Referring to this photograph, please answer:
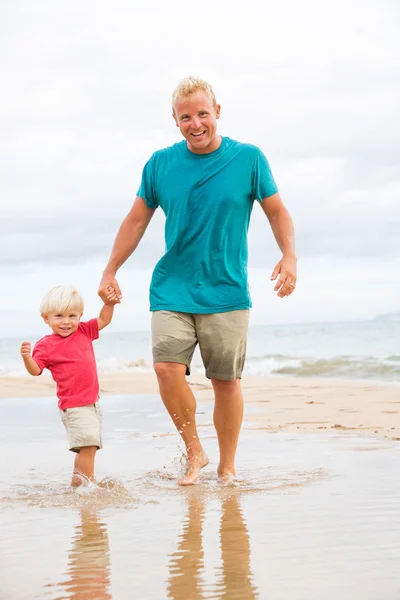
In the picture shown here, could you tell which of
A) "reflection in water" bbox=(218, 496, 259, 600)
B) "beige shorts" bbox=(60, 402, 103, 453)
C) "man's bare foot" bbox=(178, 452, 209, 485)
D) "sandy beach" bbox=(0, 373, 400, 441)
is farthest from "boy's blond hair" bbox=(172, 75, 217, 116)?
"sandy beach" bbox=(0, 373, 400, 441)

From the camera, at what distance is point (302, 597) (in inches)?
101

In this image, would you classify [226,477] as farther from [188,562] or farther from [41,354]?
[188,562]

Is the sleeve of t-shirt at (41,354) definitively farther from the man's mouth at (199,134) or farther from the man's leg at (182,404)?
the man's mouth at (199,134)

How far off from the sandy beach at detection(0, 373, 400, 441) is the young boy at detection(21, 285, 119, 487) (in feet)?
7.51

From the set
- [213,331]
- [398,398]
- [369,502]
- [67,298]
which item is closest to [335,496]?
[369,502]

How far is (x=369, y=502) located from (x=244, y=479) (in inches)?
40.7

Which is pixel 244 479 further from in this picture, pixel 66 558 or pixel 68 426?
pixel 66 558

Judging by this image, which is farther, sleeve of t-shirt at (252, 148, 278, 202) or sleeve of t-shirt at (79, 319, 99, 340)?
sleeve of t-shirt at (79, 319, 99, 340)

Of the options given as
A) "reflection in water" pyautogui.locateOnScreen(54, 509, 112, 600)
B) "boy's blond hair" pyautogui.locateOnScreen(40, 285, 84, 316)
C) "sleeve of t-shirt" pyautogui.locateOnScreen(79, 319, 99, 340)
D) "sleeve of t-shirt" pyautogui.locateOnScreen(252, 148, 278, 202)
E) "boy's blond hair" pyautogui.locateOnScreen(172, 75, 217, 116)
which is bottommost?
"reflection in water" pyautogui.locateOnScreen(54, 509, 112, 600)

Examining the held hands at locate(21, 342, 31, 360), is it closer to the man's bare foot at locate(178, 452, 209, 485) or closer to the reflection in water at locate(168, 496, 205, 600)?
the man's bare foot at locate(178, 452, 209, 485)

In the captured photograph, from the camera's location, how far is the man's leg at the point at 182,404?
4.77 meters

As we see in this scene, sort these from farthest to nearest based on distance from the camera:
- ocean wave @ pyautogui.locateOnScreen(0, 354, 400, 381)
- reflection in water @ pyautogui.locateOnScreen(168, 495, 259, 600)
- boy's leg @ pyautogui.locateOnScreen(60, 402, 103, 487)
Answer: ocean wave @ pyautogui.locateOnScreen(0, 354, 400, 381)
boy's leg @ pyautogui.locateOnScreen(60, 402, 103, 487)
reflection in water @ pyautogui.locateOnScreen(168, 495, 259, 600)

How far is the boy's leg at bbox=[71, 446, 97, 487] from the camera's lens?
4.71 meters

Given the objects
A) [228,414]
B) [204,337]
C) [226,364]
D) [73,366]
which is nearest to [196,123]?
[204,337]
